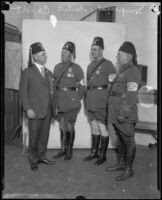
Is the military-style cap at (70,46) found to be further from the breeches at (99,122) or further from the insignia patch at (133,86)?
the insignia patch at (133,86)

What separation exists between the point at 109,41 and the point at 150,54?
81 centimetres

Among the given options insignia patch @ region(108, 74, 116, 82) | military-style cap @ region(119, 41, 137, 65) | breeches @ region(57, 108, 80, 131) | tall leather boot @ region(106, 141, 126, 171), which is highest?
military-style cap @ region(119, 41, 137, 65)

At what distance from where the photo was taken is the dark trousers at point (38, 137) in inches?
118

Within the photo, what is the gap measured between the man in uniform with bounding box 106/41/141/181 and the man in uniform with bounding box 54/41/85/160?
1.75 ft

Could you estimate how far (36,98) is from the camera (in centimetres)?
298

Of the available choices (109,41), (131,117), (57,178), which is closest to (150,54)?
(131,117)

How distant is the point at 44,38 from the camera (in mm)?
3281

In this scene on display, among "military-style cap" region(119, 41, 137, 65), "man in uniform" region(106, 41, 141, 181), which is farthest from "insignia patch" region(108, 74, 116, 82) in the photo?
"military-style cap" region(119, 41, 137, 65)

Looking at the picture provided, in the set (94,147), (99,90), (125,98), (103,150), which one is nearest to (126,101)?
(125,98)

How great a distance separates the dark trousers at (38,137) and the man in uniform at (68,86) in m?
0.20

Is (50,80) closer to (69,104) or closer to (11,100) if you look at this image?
(69,104)

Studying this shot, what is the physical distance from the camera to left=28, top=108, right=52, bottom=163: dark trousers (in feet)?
9.87

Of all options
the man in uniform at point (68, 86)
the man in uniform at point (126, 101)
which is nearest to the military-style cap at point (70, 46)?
the man in uniform at point (68, 86)

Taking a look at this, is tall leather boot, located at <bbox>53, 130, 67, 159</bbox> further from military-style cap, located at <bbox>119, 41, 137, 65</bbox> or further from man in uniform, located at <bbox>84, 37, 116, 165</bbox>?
military-style cap, located at <bbox>119, 41, 137, 65</bbox>
